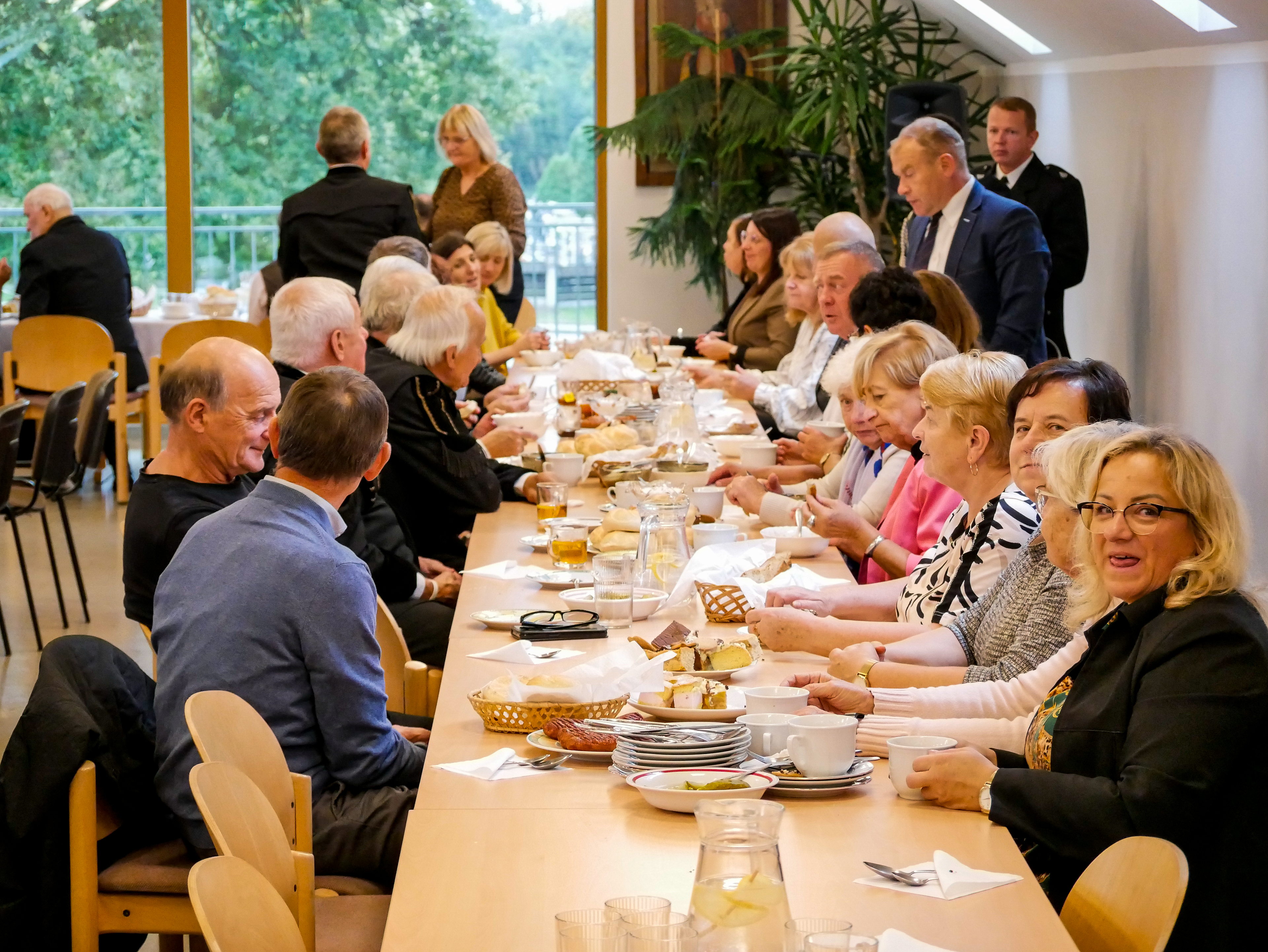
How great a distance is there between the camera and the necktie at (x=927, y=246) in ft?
18.9

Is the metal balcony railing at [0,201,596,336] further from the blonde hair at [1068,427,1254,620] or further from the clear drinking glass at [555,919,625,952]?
the clear drinking glass at [555,919,625,952]

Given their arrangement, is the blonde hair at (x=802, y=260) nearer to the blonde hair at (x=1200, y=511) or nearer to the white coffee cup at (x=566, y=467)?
the white coffee cup at (x=566, y=467)

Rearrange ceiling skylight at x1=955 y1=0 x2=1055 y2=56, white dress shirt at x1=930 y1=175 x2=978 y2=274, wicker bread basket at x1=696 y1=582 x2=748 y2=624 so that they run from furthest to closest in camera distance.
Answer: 1. ceiling skylight at x1=955 y1=0 x2=1055 y2=56
2. white dress shirt at x1=930 y1=175 x2=978 y2=274
3. wicker bread basket at x1=696 y1=582 x2=748 y2=624

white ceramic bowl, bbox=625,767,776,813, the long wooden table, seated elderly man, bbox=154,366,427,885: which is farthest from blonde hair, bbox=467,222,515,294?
white ceramic bowl, bbox=625,767,776,813

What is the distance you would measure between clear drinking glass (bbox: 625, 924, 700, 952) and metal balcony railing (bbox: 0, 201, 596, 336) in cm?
990

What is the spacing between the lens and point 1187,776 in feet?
5.93

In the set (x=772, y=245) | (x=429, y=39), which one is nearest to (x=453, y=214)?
(x=772, y=245)

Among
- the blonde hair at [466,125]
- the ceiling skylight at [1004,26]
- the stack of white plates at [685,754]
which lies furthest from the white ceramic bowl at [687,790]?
the ceiling skylight at [1004,26]

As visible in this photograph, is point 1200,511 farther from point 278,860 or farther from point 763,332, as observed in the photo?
point 763,332

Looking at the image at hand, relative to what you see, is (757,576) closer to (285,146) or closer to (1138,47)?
(1138,47)

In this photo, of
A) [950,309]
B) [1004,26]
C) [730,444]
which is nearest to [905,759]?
[950,309]

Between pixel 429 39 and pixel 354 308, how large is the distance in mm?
7166

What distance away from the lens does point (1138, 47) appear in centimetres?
653

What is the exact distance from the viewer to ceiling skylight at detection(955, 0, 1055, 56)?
8180mm
